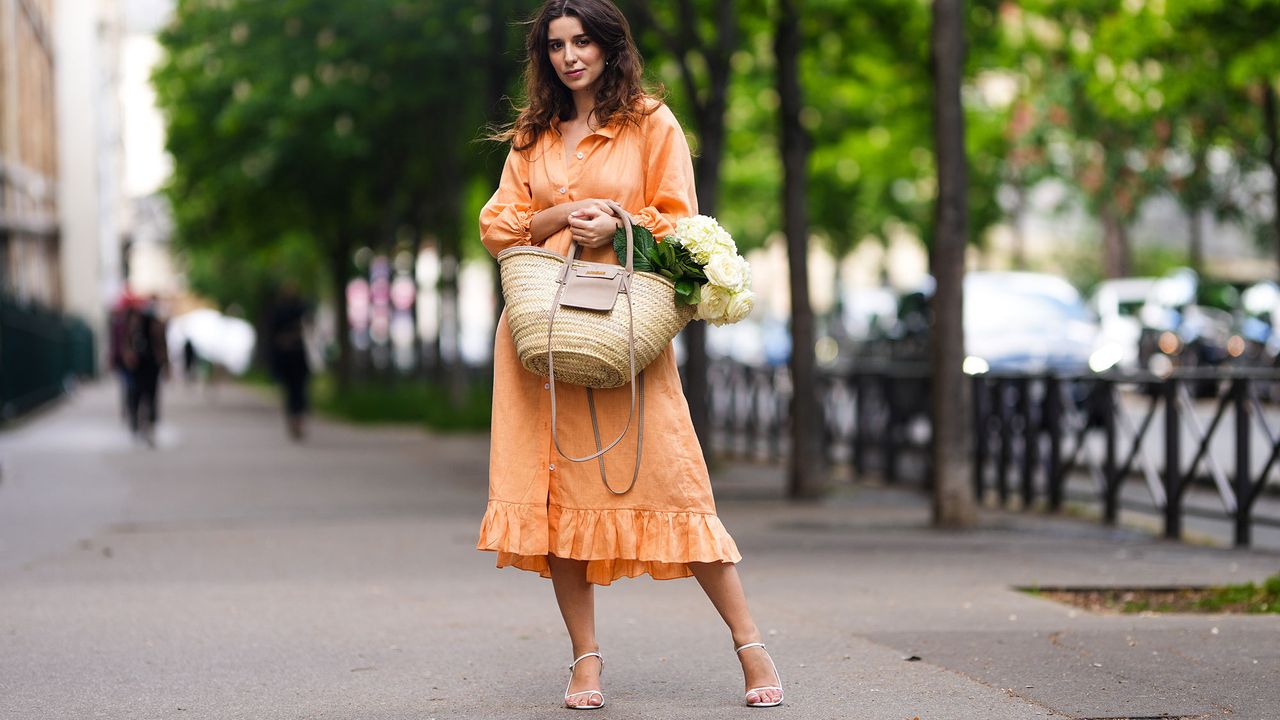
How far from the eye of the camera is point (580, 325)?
15.7ft

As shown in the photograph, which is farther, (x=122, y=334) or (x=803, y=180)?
(x=122, y=334)

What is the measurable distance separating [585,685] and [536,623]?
70.1 inches

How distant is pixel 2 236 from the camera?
106 feet

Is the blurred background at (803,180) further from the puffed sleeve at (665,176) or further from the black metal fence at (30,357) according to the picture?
the puffed sleeve at (665,176)

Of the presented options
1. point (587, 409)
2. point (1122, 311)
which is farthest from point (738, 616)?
point (1122, 311)

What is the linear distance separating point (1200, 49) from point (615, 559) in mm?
17895

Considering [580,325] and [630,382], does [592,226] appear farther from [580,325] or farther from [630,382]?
[630,382]

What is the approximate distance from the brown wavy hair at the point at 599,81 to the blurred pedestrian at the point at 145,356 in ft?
48.6

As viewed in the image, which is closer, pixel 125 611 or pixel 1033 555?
pixel 125 611

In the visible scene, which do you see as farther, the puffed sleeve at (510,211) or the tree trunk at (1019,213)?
the tree trunk at (1019,213)

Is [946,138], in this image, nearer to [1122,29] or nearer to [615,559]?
[615,559]

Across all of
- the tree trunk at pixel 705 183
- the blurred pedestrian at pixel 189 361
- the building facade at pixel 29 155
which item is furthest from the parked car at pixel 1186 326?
the blurred pedestrian at pixel 189 361

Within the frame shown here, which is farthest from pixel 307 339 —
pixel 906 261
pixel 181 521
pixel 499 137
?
pixel 906 261

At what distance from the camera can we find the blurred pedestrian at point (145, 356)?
1930 cm
